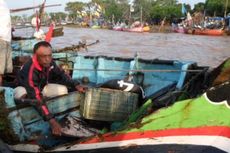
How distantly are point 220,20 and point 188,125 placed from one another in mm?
56827

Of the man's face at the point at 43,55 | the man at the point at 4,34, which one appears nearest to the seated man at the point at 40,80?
the man's face at the point at 43,55

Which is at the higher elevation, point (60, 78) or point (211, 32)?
point (60, 78)

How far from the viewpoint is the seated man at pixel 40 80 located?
4998mm

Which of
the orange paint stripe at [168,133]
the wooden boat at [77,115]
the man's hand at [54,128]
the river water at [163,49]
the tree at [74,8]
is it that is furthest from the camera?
the tree at [74,8]

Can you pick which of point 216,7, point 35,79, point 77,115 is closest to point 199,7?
point 216,7

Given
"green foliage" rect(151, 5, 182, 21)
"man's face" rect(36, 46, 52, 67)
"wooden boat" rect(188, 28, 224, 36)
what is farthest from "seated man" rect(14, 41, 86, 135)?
"green foliage" rect(151, 5, 182, 21)

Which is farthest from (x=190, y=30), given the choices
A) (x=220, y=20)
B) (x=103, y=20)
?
(x=103, y=20)

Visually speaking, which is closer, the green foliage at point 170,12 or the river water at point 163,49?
the river water at point 163,49

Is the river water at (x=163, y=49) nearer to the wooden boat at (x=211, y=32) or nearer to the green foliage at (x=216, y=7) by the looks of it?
the wooden boat at (x=211, y=32)

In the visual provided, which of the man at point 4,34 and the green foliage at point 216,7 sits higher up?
the man at point 4,34

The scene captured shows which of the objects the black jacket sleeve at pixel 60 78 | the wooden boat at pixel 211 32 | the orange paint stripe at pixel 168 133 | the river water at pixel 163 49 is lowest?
the wooden boat at pixel 211 32

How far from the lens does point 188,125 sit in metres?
4.28

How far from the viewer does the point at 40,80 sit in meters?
5.35

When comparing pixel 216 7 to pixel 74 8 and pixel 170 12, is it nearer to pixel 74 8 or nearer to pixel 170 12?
pixel 170 12
